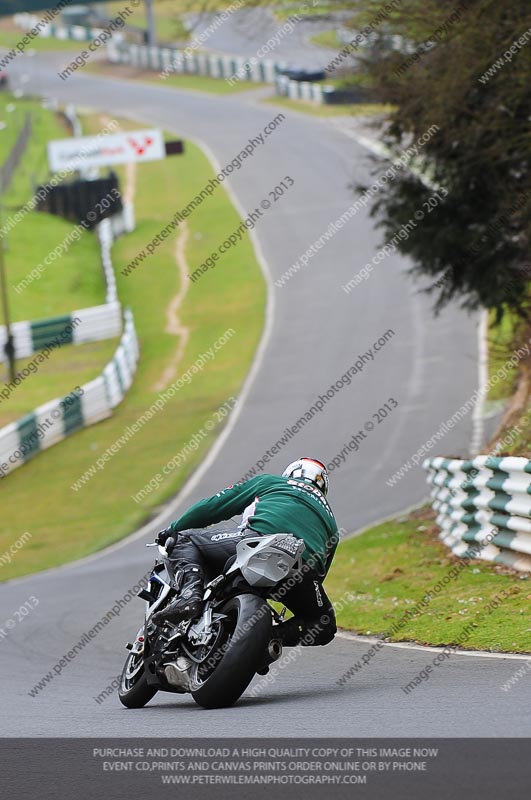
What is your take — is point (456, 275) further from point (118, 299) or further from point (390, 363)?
point (118, 299)

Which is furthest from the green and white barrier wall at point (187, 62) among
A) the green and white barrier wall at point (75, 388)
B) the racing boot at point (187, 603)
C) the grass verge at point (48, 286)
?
the racing boot at point (187, 603)

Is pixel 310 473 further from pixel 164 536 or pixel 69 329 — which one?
pixel 69 329

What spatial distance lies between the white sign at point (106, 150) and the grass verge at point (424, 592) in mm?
33882

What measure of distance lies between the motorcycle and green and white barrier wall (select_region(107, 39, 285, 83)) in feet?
213

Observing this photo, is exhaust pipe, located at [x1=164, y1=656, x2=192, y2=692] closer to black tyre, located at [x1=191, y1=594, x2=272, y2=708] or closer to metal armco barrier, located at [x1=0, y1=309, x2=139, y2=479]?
black tyre, located at [x1=191, y1=594, x2=272, y2=708]

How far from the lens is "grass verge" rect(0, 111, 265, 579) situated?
2144 cm

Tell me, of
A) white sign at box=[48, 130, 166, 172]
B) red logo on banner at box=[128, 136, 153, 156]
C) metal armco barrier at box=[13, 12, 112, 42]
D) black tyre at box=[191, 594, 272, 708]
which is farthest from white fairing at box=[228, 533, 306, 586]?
metal armco barrier at box=[13, 12, 112, 42]

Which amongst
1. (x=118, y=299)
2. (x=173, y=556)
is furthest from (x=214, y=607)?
(x=118, y=299)

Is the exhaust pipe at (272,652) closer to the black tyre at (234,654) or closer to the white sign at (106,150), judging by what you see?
the black tyre at (234,654)

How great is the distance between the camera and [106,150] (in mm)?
48281

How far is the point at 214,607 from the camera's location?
7.21 metres

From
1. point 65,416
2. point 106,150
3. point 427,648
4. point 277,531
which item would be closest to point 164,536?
point 277,531

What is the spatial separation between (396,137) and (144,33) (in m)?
65.6

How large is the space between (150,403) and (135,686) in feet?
70.8
